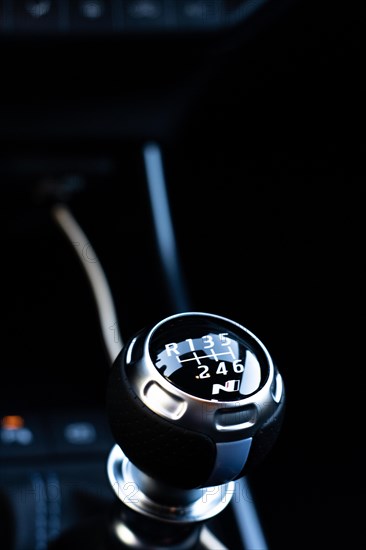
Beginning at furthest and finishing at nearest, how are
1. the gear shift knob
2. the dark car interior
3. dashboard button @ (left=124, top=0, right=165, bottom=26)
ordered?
1. dashboard button @ (left=124, top=0, right=165, bottom=26)
2. the dark car interior
3. the gear shift knob

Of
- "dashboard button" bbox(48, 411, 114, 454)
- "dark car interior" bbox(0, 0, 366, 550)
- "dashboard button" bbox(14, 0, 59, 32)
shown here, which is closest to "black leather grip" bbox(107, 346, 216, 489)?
"dark car interior" bbox(0, 0, 366, 550)

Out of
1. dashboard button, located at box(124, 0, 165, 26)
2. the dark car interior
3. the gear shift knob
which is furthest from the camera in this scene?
dashboard button, located at box(124, 0, 165, 26)

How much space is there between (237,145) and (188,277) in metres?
0.16

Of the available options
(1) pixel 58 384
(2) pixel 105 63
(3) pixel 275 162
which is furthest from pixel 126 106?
(1) pixel 58 384

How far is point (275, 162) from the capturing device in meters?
0.78

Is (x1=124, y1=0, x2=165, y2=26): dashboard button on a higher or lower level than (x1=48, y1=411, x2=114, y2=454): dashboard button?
higher

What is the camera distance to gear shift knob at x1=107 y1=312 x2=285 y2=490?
381 millimetres

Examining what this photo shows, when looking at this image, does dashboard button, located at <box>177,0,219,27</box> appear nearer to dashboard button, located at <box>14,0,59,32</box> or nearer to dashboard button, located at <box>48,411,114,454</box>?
dashboard button, located at <box>14,0,59,32</box>

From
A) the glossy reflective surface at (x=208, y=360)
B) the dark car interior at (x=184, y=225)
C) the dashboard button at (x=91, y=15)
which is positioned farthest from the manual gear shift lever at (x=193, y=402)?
the dashboard button at (x=91, y=15)

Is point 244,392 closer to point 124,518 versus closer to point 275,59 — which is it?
point 124,518

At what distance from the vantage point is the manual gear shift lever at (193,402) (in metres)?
0.38

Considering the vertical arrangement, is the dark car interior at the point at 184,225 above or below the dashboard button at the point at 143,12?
below

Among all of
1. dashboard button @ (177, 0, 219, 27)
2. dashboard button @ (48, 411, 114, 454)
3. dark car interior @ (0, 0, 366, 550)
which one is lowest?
dashboard button @ (48, 411, 114, 454)

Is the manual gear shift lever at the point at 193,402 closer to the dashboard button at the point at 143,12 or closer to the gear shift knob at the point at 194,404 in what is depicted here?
the gear shift knob at the point at 194,404
